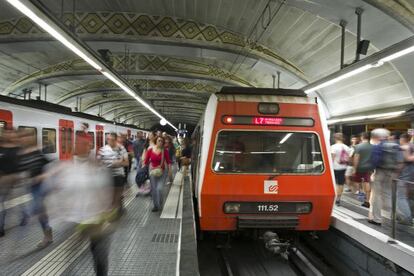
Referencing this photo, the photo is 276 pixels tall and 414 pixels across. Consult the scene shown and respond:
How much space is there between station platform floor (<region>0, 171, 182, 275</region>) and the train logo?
5.14 feet

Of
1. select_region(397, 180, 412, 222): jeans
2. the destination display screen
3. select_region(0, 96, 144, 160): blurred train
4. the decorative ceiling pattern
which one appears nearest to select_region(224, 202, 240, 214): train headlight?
the destination display screen

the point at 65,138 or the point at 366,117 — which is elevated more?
the point at 366,117

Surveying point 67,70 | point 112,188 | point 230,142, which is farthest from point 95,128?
point 112,188

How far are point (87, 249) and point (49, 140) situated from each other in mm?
6143

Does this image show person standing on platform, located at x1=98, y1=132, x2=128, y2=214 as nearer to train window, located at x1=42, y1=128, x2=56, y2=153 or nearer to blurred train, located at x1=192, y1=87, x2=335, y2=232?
blurred train, located at x1=192, y1=87, x2=335, y2=232

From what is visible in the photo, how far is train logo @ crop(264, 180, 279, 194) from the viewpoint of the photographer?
18.4 feet

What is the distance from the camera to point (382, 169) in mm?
5820

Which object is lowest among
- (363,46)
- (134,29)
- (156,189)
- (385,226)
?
(385,226)

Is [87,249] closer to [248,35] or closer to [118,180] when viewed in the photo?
[118,180]

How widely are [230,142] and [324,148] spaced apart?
57.6 inches

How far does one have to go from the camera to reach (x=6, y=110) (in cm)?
813

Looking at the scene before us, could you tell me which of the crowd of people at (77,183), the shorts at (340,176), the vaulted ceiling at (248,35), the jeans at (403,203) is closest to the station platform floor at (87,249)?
the crowd of people at (77,183)

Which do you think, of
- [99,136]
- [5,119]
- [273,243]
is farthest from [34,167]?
[99,136]

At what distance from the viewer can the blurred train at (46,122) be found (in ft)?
27.2
